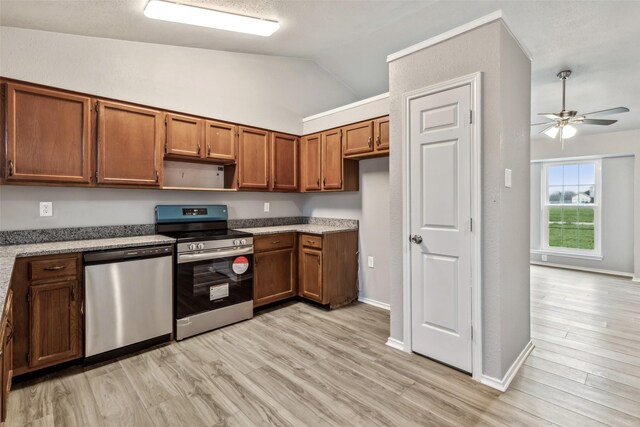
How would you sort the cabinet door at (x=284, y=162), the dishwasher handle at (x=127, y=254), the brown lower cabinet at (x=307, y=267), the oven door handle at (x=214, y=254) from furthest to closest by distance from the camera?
1. the cabinet door at (x=284, y=162)
2. the brown lower cabinet at (x=307, y=267)
3. the oven door handle at (x=214, y=254)
4. the dishwasher handle at (x=127, y=254)

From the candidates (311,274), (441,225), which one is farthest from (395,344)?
(311,274)

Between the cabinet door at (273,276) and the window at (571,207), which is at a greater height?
the window at (571,207)

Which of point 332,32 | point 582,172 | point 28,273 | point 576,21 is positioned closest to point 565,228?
point 582,172

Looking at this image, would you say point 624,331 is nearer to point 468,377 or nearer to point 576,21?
point 468,377

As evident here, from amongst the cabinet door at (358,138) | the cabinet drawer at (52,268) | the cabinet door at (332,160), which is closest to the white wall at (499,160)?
the cabinet door at (358,138)

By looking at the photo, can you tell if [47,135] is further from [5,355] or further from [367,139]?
[367,139]

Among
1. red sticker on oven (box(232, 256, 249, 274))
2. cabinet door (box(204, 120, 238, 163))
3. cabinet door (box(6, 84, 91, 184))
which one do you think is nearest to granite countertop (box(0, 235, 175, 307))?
cabinet door (box(6, 84, 91, 184))

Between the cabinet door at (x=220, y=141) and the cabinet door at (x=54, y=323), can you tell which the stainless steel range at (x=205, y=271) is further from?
the cabinet door at (x=54, y=323)

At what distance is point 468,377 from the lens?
222 centimetres

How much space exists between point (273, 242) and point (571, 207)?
5.83 metres

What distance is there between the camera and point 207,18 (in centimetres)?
266

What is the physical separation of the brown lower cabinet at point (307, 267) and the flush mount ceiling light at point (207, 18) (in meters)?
2.11

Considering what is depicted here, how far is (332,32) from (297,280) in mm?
2946

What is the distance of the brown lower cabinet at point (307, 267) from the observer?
3559mm
